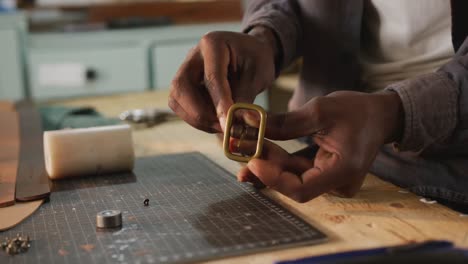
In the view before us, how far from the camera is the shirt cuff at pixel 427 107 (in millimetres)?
781

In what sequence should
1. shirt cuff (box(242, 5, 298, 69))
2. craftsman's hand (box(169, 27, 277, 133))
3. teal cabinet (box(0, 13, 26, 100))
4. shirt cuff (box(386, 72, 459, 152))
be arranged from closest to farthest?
1. shirt cuff (box(386, 72, 459, 152))
2. craftsman's hand (box(169, 27, 277, 133))
3. shirt cuff (box(242, 5, 298, 69))
4. teal cabinet (box(0, 13, 26, 100))

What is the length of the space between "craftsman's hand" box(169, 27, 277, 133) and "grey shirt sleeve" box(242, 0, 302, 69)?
0.08 metres

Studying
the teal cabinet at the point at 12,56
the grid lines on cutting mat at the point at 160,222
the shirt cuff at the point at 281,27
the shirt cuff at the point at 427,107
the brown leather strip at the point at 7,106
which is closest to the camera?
the grid lines on cutting mat at the point at 160,222

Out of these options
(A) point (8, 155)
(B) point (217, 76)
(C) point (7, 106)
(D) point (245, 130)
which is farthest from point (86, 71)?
(D) point (245, 130)

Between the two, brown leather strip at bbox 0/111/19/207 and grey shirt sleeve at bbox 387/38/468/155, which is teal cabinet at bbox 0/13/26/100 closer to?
brown leather strip at bbox 0/111/19/207

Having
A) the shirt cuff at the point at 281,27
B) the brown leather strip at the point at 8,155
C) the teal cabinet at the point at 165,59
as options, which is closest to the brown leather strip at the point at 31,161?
the brown leather strip at the point at 8,155

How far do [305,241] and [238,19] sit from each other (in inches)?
105

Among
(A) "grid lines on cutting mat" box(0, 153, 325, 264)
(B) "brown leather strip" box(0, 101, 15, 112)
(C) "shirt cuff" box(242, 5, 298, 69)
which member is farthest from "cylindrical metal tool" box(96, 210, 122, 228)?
(B) "brown leather strip" box(0, 101, 15, 112)

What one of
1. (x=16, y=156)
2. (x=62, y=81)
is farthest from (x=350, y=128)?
(x=62, y=81)

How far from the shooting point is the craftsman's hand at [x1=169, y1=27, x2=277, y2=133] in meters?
0.91

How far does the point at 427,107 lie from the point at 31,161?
61 cm

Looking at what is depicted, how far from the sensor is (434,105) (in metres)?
0.78

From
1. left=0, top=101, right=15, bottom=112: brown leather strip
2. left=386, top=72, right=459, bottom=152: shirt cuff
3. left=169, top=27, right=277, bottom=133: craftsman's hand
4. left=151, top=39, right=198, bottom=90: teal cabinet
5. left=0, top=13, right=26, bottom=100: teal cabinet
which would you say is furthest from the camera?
left=151, top=39, right=198, bottom=90: teal cabinet

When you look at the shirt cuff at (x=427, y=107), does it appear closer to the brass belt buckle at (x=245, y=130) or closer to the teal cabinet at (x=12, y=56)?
the brass belt buckle at (x=245, y=130)
